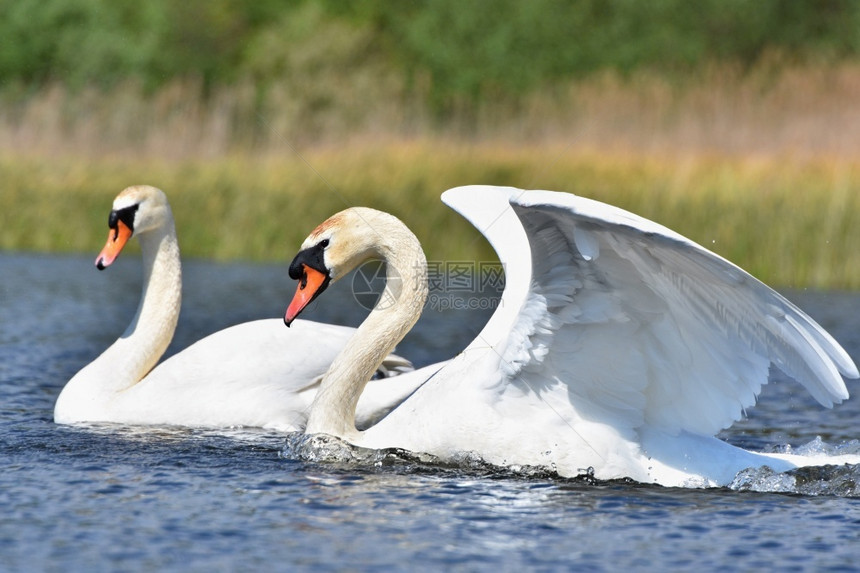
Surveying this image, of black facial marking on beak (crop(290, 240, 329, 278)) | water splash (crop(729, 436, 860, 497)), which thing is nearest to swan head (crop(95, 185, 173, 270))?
black facial marking on beak (crop(290, 240, 329, 278))

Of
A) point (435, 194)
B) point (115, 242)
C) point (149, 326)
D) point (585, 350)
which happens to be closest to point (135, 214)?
point (115, 242)

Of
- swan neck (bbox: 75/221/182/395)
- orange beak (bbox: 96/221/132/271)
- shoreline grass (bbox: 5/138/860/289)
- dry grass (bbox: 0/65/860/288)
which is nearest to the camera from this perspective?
swan neck (bbox: 75/221/182/395)

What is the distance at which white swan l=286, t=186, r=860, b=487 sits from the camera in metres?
5.27

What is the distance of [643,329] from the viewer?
590cm

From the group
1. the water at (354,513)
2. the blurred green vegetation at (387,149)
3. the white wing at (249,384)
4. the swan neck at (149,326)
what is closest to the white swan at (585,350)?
the water at (354,513)

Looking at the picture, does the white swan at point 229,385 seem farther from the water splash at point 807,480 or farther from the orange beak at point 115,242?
the water splash at point 807,480

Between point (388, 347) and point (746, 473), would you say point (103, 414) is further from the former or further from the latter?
point (746, 473)

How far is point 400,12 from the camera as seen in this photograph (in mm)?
34750

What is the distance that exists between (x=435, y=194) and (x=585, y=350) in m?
10.2

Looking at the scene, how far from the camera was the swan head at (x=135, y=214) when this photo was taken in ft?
29.2

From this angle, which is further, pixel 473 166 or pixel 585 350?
pixel 473 166

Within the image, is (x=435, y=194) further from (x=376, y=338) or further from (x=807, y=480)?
(x=807, y=480)

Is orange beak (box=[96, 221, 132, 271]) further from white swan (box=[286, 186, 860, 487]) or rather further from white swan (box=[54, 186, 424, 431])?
white swan (box=[286, 186, 860, 487])

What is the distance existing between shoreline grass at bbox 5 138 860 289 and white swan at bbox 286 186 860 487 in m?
8.34
